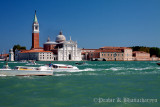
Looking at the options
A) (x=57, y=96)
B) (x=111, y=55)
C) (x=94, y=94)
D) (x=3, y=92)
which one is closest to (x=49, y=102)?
(x=57, y=96)

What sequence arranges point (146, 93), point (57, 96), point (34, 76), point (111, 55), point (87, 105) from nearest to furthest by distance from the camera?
point (87, 105) < point (57, 96) < point (146, 93) < point (34, 76) < point (111, 55)

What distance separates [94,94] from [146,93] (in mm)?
2225

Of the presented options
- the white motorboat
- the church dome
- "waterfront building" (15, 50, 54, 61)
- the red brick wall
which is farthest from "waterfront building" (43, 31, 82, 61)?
the white motorboat

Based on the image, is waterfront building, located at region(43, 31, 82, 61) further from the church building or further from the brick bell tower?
the brick bell tower

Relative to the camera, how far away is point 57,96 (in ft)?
36.6

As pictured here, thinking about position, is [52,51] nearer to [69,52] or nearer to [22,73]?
[69,52]

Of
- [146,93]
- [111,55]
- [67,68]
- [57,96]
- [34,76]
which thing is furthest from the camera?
[111,55]

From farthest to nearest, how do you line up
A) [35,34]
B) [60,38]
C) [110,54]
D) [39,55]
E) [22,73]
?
1. [60,38]
2. [35,34]
3. [110,54]
4. [39,55]
5. [22,73]

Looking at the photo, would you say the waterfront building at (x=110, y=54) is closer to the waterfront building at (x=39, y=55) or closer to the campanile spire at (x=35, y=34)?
the waterfront building at (x=39, y=55)

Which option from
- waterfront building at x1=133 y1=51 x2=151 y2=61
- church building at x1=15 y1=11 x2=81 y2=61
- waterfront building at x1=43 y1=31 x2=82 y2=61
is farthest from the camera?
waterfront building at x1=133 y1=51 x2=151 y2=61

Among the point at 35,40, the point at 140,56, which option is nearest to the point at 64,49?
the point at 35,40

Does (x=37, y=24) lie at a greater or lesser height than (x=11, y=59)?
greater

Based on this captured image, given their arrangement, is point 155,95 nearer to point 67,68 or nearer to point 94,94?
point 94,94

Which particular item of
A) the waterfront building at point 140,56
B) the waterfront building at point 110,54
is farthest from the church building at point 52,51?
the waterfront building at point 140,56
